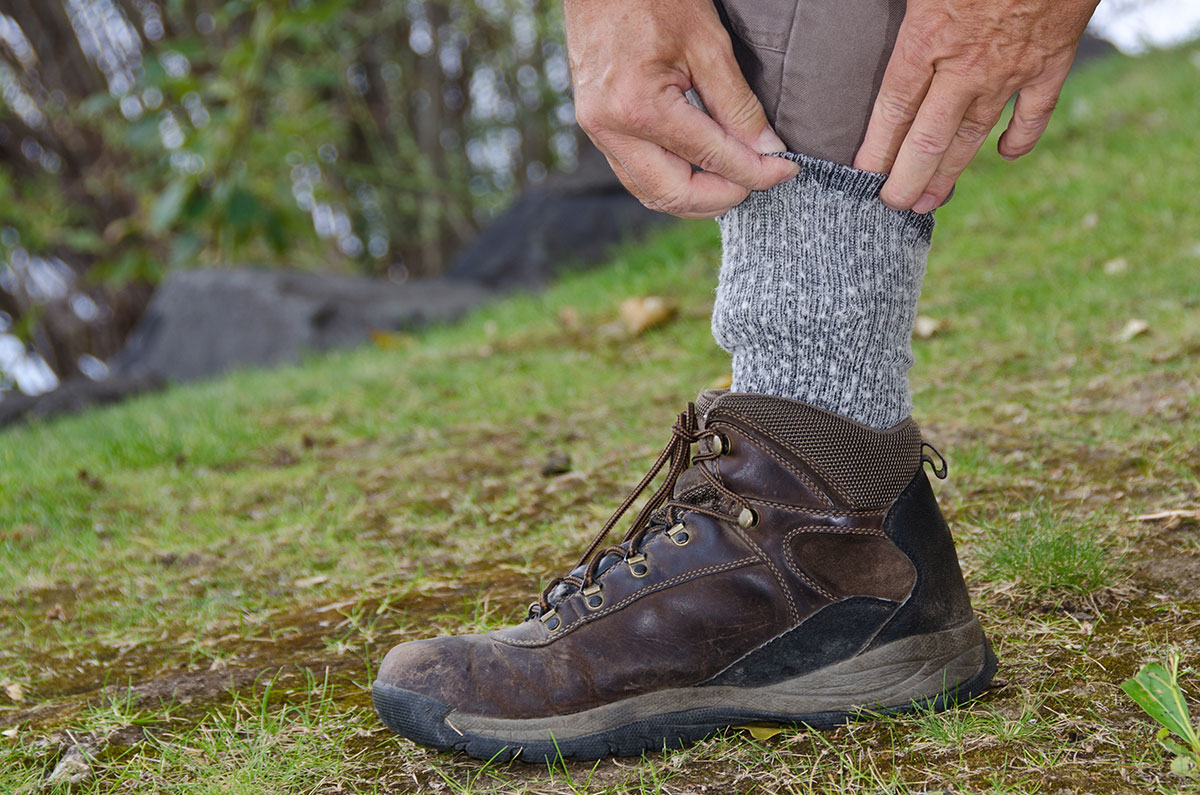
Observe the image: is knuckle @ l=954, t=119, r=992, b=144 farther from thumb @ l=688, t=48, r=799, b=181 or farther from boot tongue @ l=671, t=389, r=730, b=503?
boot tongue @ l=671, t=389, r=730, b=503

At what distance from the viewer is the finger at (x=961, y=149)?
3.70 feet

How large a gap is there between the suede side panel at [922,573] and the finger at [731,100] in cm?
46

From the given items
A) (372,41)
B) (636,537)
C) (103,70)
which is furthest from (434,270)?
(636,537)

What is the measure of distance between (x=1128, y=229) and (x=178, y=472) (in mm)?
3542

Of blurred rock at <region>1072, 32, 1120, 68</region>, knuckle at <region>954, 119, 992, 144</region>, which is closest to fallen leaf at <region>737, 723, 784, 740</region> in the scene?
knuckle at <region>954, 119, 992, 144</region>

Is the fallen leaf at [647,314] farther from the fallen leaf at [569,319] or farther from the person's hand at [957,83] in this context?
the person's hand at [957,83]

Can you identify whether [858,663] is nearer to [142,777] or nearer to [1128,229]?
[142,777]

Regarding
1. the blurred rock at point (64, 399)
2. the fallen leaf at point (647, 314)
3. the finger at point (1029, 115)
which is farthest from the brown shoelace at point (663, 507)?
the blurred rock at point (64, 399)

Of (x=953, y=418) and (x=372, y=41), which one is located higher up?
(x=372, y=41)

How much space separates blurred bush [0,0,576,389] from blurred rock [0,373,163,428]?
48.3 inches

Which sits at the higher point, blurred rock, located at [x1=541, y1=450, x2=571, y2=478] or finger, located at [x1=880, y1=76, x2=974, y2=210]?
finger, located at [x1=880, y1=76, x2=974, y2=210]

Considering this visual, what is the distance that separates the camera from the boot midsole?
1.19 meters

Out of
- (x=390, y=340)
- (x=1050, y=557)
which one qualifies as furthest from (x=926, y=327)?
(x=390, y=340)

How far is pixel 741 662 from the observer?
1.20 meters
